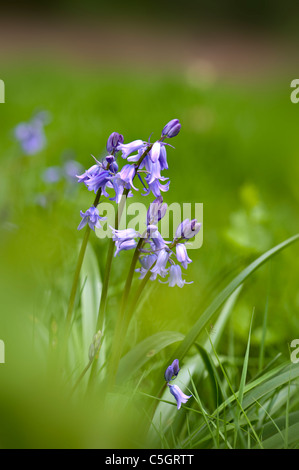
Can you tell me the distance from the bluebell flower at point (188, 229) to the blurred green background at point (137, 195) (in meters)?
0.26

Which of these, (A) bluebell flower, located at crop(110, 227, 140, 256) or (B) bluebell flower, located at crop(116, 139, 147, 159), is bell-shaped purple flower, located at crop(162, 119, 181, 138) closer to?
(B) bluebell flower, located at crop(116, 139, 147, 159)

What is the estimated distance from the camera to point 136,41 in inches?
359

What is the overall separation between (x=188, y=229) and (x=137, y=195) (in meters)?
2.23

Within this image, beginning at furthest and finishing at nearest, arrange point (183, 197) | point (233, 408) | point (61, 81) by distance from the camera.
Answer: point (61, 81), point (183, 197), point (233, 408)

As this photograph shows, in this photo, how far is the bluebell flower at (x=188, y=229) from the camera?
1.05 metres

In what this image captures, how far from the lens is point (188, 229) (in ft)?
3.46

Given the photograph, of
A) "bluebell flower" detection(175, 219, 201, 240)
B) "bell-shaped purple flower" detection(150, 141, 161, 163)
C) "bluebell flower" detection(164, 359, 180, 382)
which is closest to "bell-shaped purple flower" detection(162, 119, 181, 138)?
"bell-shaped purple flower" detection(150, 141, 161, 163)

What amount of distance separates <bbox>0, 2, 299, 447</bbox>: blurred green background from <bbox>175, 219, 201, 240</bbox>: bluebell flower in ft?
0.86

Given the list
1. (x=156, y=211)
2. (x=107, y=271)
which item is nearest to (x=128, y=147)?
(x=156, y=211)

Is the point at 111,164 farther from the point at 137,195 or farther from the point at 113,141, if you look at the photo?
the point at 137,195

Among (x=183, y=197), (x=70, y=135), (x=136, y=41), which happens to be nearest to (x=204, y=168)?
(x=183, y=197)

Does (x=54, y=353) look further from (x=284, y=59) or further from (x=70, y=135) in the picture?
(x=284, y=59)

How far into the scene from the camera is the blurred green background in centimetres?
44

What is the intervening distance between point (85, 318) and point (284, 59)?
751 centimetres
